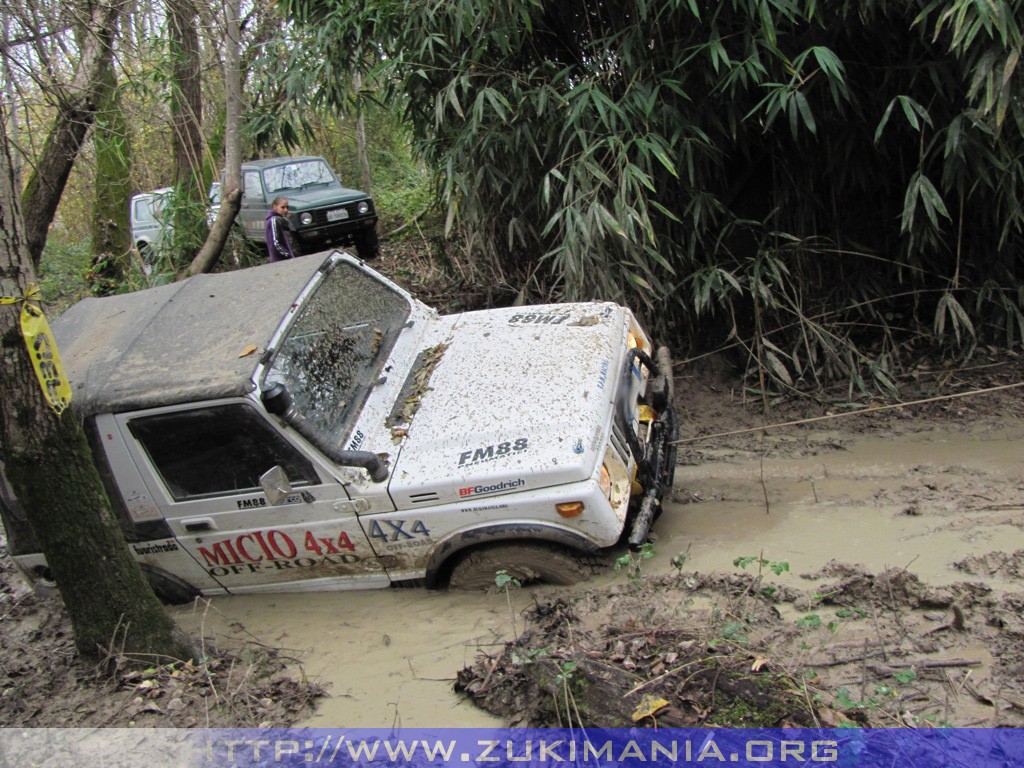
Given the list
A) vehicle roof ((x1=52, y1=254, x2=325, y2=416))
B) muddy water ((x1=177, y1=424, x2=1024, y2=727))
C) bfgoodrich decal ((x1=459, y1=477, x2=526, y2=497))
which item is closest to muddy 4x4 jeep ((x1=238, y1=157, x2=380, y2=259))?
vehicle roof ((x1=52, y1=254, x2=325, y2=416))

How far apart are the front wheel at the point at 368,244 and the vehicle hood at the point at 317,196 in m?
0.47

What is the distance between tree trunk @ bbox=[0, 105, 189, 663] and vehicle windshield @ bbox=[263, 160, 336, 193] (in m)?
8.41

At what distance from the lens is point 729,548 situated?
4094 mm

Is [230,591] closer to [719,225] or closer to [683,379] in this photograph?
[683,379]

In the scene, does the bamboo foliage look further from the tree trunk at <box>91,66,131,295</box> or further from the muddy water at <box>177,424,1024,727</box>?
the tree trunk at <box>91,66,131,295</box>

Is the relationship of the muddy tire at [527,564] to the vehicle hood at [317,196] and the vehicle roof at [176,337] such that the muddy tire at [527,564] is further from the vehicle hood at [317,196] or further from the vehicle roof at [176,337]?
the vehicle hood at [317,196]

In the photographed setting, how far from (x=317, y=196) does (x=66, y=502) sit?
27.9 ft

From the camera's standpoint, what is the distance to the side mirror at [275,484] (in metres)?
3.71

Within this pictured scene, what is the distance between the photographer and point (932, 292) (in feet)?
20.6

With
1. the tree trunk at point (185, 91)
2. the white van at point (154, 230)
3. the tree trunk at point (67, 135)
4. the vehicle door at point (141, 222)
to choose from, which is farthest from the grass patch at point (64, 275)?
the tree trunk at point (67, 135)

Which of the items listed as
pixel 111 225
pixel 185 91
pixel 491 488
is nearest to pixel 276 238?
pixel 185 91

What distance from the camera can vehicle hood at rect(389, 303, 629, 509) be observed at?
12.3ft

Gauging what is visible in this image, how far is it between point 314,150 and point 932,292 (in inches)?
489

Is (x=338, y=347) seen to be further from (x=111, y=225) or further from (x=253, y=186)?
(x=111, y=225)
